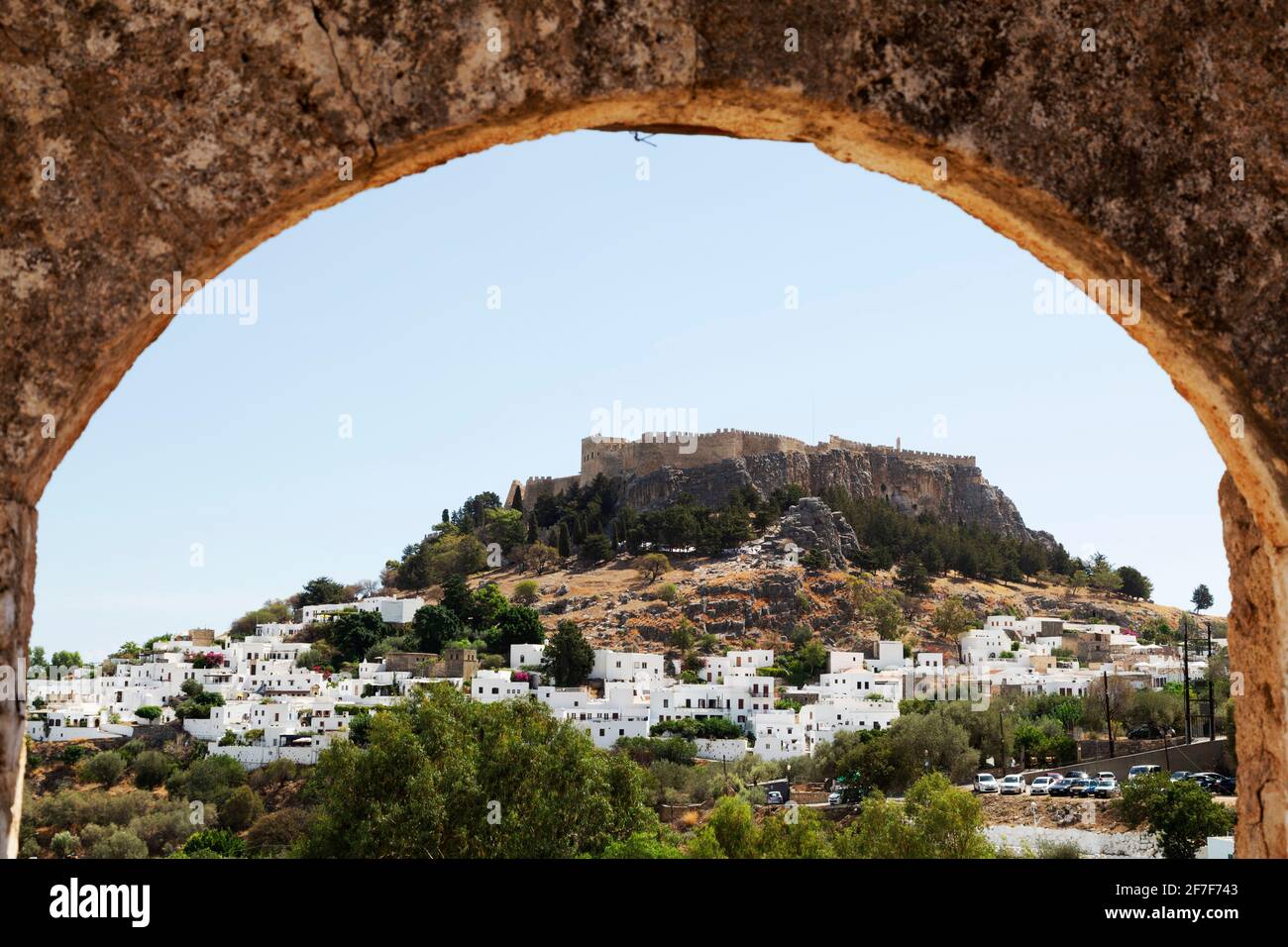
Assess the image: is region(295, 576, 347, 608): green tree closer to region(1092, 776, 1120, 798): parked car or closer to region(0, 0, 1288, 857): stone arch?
region(1092, 776, 1120, 798): parked car

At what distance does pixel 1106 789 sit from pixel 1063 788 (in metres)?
1.30

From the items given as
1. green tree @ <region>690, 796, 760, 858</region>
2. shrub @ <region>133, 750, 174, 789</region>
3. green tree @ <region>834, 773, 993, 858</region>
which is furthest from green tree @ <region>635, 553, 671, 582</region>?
green tree @ <region>834, 773, 993, 858</region>

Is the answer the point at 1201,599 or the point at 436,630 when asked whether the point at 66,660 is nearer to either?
the point at 436,630

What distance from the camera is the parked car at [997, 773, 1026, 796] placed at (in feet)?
128

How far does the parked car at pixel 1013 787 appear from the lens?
39.1 m

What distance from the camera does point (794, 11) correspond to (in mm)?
2266

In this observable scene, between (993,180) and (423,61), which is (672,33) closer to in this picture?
(423,61)

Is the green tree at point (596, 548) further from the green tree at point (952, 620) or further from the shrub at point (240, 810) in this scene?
the shrub at point (240, 810)

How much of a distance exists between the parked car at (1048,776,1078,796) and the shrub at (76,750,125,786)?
103 ft

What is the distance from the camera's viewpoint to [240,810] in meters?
44.5

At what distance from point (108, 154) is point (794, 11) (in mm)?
1108

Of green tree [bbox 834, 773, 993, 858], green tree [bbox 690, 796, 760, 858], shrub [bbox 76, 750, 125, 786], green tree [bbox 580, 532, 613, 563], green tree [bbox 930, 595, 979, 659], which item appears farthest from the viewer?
green tree [bbox 580, 532, 613, 563]

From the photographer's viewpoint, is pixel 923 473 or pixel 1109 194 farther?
pixel 923 473
